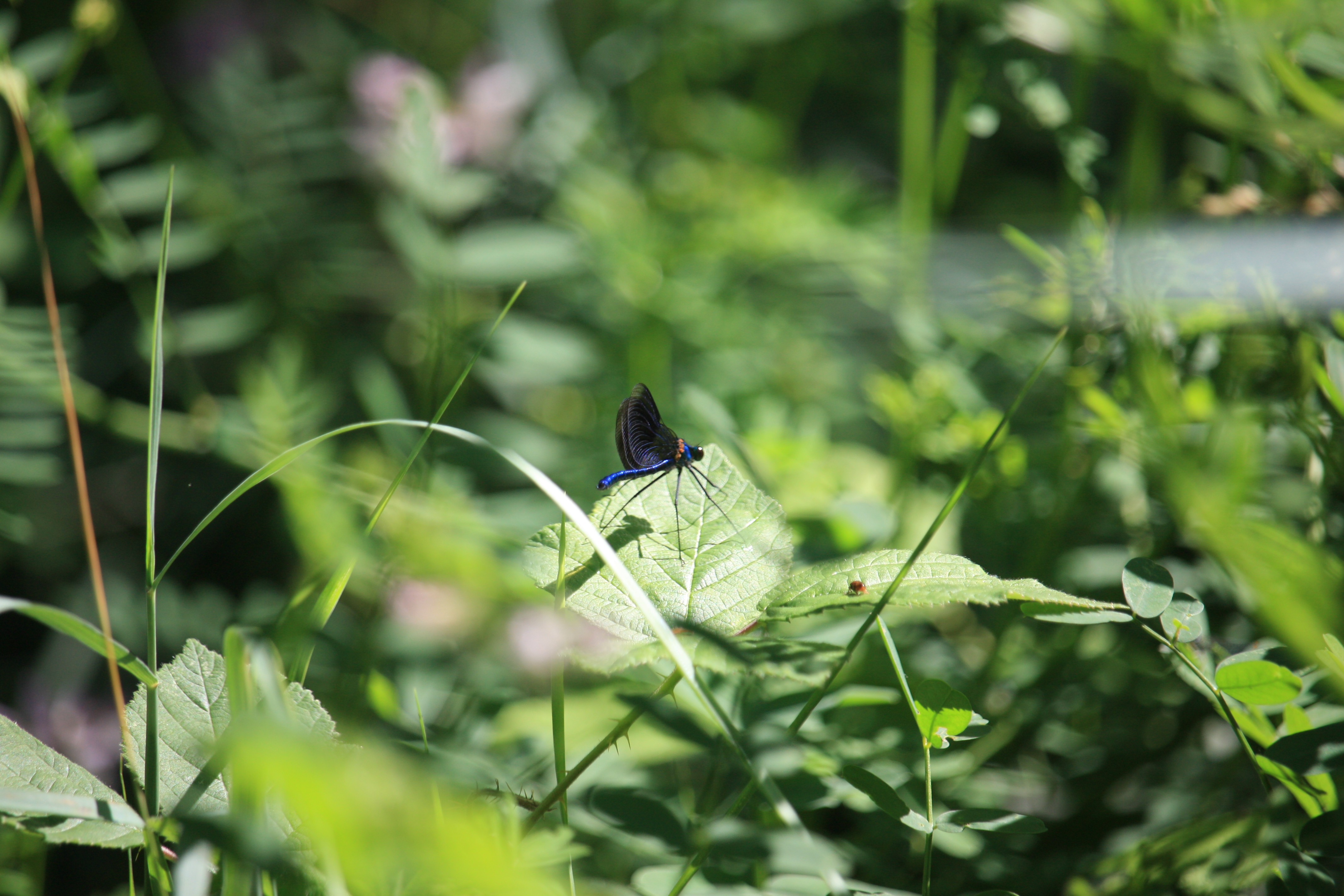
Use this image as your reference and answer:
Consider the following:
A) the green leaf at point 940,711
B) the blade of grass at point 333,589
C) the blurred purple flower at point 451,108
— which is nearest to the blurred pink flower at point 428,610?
the blade of grass at point 333,589

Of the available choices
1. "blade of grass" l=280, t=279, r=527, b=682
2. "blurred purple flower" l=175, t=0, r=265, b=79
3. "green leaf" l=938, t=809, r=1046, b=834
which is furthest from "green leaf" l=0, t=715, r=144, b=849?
"blurred purple flower" l=175, t=0, r=265, b=79

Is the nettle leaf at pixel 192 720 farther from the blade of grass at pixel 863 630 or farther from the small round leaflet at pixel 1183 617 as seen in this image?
the small round leaflet at pixel 1183 617

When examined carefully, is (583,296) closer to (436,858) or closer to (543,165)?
(543,165)

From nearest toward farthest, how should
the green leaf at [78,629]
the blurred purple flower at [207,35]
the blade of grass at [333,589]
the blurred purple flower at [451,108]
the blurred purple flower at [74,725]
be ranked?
the green leaf at [78,629] < the blade of grass at [333,589] < the blurred purple flower at [74,725] < the blurred purple flower at [451,108] < the blurred purple flower at [207,35]

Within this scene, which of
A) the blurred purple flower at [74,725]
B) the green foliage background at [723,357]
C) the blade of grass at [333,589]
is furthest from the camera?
the blurred purple flower at [74,725]

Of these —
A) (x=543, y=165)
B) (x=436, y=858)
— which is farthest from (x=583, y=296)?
(x=436, y=858)
